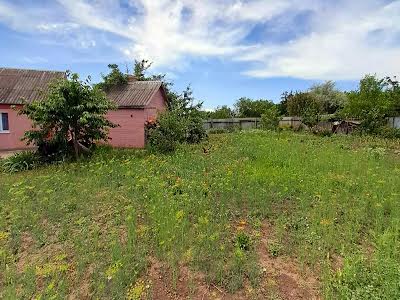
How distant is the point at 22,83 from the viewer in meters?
16.6

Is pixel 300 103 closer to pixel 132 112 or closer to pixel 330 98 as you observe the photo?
pixel 330 98

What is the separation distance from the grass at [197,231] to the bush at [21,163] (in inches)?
130

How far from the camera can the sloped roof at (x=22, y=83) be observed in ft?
51.4

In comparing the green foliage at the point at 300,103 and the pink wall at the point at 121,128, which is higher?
the green foliage at the point at 300,103

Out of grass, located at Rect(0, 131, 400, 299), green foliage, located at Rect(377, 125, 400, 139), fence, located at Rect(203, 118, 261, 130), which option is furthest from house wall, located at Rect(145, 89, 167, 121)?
green foliage, located at Rect(377, 125, 400, 139)

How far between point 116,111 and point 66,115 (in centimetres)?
509

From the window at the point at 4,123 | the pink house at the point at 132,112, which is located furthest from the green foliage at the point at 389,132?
the window at the point at 4,123

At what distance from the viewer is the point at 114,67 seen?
16734mm

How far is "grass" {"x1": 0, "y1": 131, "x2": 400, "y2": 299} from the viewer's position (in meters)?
3.67

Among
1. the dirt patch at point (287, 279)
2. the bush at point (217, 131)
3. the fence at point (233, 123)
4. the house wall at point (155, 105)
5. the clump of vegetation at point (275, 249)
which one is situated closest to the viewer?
the dirt patch at point (287, 279)

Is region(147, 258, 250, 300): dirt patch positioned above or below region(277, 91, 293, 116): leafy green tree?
below

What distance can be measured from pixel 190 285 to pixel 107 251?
1319mm

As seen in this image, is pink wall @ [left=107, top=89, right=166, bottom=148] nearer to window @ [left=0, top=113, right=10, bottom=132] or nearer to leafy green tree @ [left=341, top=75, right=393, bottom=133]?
window @ [left=0, top=113, right=10, bottom=132]

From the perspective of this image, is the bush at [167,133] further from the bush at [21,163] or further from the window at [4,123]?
the window at [4,123]
